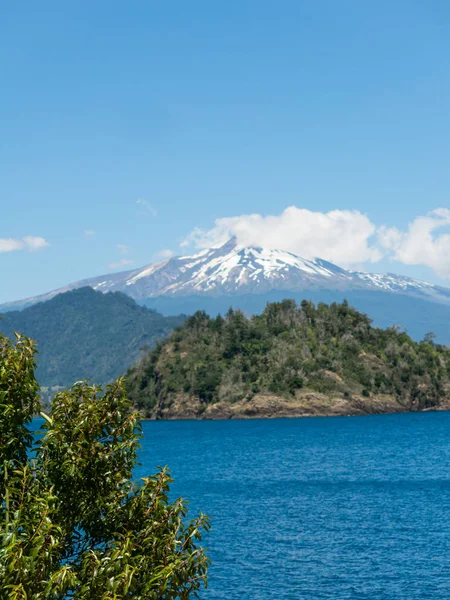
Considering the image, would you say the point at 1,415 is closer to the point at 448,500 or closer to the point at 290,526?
the point at 290,526

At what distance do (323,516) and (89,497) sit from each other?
5714cm

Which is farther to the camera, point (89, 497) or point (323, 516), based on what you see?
point (323, 516)

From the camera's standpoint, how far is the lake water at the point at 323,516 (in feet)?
163

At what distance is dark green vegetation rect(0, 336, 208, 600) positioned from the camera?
1781cm

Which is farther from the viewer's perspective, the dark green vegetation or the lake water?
the lake water

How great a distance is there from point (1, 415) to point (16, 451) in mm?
1322

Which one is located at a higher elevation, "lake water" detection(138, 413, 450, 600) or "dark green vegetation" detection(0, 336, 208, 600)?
"dark green vegetation" detection(0, 336, 208, 600)

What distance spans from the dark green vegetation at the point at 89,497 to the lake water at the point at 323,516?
96.1ft

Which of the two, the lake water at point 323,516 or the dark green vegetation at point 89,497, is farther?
the lake water at point 323,516

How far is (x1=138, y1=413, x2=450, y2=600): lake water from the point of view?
163 ft

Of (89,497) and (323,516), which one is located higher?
(89,497)

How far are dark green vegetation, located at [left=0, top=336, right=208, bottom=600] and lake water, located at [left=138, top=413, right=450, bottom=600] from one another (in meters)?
29.3

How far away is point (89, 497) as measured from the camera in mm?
19891

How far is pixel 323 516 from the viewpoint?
7319cm
